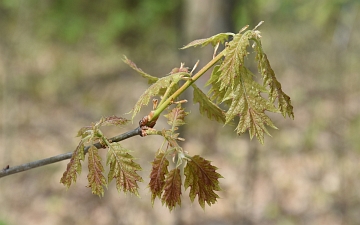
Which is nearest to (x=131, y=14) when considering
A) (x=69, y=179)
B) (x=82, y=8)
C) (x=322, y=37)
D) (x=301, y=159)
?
(x=82, y=8)

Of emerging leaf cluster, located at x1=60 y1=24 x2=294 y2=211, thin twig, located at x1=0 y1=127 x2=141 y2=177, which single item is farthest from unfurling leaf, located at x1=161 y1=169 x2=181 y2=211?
thin twig, located at x1=0 y1=127 x2=141 y2=177

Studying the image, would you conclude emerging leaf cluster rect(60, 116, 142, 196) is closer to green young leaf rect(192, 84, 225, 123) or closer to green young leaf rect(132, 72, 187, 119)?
green young leaf rect(132, 72, 187, 119)

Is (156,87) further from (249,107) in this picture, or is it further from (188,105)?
(188,105)

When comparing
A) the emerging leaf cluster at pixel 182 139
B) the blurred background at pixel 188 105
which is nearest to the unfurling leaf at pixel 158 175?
the emerging leaf cluster at pixel 182 139

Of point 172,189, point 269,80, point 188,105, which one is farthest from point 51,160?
point 188,105

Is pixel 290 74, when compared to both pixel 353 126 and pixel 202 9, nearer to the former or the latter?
pixel 353 126

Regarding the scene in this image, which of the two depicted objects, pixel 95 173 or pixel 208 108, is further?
pixel 208 108
